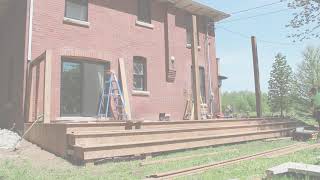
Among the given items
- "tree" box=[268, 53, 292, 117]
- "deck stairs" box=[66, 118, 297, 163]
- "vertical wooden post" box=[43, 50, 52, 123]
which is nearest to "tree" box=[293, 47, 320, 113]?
"tree" box=[268, 53, 292, 117]

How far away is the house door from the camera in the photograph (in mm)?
13687

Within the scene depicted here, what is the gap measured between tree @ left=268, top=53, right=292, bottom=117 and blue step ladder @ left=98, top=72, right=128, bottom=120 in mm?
17270

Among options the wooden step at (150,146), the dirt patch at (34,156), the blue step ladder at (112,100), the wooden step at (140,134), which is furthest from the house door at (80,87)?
the wooden step at (150,146)

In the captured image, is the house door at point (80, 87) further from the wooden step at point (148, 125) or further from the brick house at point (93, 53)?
the wooden step at point (148, 125)

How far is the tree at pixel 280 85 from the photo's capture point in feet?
94.1

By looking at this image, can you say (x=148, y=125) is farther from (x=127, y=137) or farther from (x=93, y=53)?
(x=93, y=53)

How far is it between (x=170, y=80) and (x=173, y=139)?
24.5ft

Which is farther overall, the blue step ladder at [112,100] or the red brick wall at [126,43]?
the blue step ladder at [112,100]

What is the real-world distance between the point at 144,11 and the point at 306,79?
18908mm

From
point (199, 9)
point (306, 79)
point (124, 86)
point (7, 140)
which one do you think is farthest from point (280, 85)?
point (7, 140)

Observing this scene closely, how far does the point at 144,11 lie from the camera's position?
57.2ft

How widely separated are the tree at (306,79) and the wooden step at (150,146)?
16505 millimetres

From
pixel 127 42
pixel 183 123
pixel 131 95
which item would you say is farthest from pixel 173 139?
pixel 127 42

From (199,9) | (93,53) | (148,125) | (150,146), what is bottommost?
(150,146)
